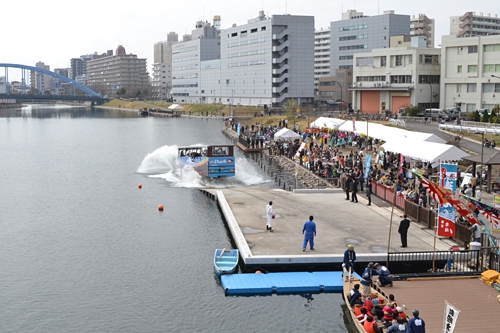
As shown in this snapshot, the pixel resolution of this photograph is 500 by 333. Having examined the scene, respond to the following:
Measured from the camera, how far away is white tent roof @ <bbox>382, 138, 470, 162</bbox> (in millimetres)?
32219

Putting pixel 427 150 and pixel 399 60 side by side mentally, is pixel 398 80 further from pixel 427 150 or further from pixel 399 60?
pixel 427 150

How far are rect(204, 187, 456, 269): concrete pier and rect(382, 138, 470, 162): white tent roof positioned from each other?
12.3 ft

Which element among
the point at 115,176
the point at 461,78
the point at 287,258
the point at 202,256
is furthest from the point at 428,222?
the point at 461,78

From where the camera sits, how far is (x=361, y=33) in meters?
142

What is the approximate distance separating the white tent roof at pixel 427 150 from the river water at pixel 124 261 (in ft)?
37.2

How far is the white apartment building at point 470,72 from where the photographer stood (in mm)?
73250

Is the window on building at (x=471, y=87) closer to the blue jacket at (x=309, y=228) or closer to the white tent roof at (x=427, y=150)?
the white tent roof at (x=427, y=150)

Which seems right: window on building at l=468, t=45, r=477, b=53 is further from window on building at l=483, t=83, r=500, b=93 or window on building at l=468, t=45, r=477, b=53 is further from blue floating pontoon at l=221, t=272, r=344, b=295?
blue floating pontoon at l=221, t=272, r=344, b=295

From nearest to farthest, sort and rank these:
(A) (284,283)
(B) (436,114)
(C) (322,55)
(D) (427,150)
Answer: (A) (284,283) < (D) (427,150) < (B) (436,114) < (C) (322,55)

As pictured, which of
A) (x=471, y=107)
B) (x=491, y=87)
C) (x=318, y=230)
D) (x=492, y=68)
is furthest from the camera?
(x=471, y=107)

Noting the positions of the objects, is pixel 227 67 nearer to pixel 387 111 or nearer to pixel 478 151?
pixel 387 111

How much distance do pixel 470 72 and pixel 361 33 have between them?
67990 millimetres

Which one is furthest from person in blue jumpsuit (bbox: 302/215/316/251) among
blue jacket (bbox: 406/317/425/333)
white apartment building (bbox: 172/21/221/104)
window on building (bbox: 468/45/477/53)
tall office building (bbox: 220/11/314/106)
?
white apartment building (bbox: 172/21/221/104)

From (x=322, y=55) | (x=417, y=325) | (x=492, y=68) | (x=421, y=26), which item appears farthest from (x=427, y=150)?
(x=322, y=55)
